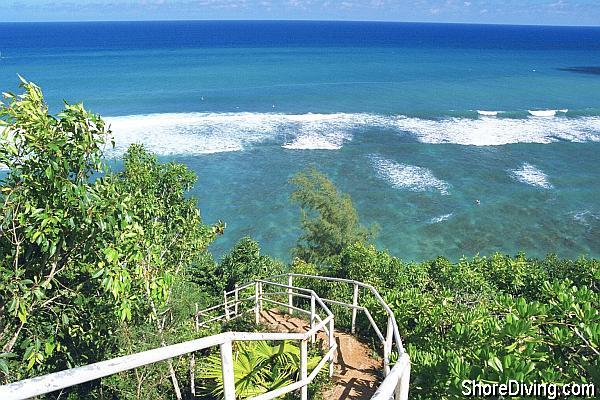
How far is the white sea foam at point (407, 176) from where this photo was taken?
97.6 feet

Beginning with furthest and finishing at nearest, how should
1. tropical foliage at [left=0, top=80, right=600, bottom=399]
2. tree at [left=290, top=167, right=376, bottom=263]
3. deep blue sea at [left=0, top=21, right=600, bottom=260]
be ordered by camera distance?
deep blue sea at [left=0, top=21, right=600, bottom=260] → tree at [left=290, top=167, right=376, bottom=263] → tropical foliage at [left=0, top=80, right=600, bottom=399]

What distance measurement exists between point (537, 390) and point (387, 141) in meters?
35.5

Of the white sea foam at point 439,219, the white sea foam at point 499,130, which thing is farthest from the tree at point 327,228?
the white sea foam at point 499,130

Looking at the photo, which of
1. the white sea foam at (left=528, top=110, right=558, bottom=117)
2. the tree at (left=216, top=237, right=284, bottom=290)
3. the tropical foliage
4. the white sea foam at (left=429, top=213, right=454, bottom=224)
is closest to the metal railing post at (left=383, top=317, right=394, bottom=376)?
the tropical foliage

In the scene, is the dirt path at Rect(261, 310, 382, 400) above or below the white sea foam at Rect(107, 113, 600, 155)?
above

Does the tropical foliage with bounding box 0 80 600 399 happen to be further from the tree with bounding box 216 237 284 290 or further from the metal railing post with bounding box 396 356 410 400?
the tree with bounding box 216 237 284 290

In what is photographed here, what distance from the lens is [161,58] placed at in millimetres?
86812

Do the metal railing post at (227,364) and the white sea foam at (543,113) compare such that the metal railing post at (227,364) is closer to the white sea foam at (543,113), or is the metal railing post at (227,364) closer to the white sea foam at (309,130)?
the white sea foam at (309,130)

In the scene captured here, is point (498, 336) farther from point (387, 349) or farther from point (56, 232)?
point (56, 232)

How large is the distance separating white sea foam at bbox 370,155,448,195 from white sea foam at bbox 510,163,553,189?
521 centimetres

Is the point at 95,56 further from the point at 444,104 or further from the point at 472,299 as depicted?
the point at 472,299

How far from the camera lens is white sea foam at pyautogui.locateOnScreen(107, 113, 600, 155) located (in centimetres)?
3638

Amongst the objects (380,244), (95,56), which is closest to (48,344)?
(380,244)

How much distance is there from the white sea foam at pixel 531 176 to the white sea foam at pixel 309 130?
18.0 feet
